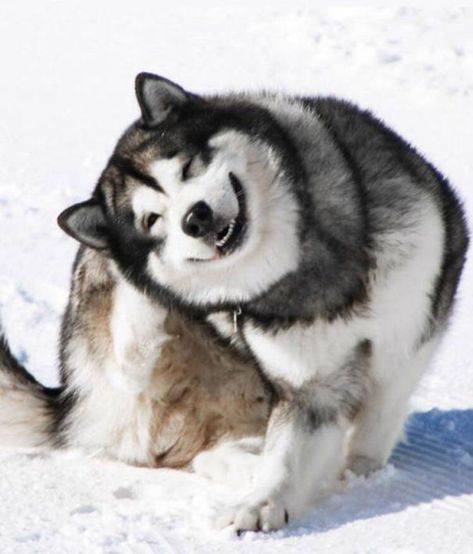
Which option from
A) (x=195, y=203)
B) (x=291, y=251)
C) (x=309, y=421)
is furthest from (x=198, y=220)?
(x=309, y=421)

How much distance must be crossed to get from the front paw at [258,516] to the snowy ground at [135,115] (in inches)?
1.6

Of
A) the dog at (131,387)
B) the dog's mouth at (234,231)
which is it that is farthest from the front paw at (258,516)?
the dog's mouth at (234,231)

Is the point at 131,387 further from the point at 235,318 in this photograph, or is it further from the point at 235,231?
the point at 235,231

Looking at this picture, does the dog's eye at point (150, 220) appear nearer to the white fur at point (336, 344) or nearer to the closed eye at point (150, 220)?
the closed eye at point (150, 220)

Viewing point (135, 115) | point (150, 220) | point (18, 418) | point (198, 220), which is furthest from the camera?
point (135, 115)

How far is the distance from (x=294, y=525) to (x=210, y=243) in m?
0.82

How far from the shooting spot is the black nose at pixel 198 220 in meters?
3.97

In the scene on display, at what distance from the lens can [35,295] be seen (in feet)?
20.5

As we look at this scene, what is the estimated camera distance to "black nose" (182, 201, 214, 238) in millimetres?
3973

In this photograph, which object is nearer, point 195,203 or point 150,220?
point 195,203

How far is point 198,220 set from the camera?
3.97 metres

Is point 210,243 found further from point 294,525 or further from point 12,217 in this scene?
point 12,217

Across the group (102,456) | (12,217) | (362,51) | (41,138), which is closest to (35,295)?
(12,217)

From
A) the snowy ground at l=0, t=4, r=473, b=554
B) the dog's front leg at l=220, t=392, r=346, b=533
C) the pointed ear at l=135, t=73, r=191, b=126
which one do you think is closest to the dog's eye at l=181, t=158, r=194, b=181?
→ the pointed ear at l=135, t=73, r=191, b=126
